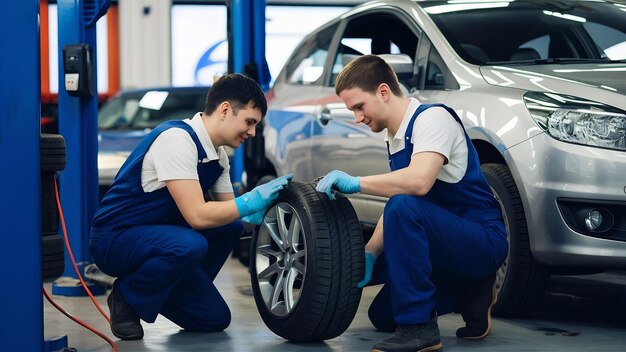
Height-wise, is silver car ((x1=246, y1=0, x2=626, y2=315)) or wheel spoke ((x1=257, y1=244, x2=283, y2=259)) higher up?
silver car ((x1=246, y1=0, x2=626, y2=315))

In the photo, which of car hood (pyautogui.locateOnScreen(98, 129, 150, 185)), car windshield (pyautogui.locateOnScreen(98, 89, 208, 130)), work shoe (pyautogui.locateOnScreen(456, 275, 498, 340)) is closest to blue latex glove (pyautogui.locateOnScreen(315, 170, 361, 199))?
work shoe (pyautogui.locateOnScreen(456, 275, 498, 340))

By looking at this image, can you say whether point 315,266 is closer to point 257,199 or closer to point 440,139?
point 257,199

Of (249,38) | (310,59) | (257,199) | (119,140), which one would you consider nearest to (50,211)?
(257,199)

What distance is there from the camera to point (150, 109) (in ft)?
34.2

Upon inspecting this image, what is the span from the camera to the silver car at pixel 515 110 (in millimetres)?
4762

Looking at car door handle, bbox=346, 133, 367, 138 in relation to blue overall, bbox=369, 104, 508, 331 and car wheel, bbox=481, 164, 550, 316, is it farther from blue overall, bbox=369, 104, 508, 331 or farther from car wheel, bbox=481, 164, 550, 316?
blue overall, bbox=369, 104, 508, 331

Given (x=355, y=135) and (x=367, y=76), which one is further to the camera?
(x=355, y=135)

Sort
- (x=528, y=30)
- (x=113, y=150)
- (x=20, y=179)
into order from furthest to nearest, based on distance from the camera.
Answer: (x=113, y=150)
(x=528, y=30)
(x=20, y=179)

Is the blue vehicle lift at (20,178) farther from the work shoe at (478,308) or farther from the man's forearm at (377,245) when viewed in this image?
the work shoe at (478,308)

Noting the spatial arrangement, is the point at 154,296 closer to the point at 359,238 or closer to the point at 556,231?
the point at 359,238

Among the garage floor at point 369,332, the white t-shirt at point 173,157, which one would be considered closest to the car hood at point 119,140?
the garage floor at point 369,332

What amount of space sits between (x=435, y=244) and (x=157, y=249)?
1.09 metres

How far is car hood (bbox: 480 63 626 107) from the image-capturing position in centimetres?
→ 486

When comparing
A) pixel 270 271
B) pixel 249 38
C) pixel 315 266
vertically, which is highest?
pixel 249 38
